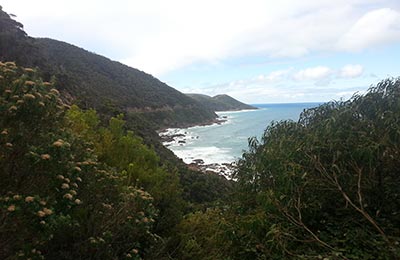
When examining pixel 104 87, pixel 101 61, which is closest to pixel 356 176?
A: pixel 104 87

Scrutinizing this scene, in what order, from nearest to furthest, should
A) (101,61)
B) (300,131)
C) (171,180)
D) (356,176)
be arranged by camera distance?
(356,176) < (300,131) < (171,180) < (101,61)

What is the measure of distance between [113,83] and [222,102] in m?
106

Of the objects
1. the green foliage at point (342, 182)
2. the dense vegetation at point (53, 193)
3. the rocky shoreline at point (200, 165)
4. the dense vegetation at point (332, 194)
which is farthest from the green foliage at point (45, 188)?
the rocky shoreline at point (200, 165)

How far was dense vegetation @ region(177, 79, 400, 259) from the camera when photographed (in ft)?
15.8

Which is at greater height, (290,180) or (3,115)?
(3,115)

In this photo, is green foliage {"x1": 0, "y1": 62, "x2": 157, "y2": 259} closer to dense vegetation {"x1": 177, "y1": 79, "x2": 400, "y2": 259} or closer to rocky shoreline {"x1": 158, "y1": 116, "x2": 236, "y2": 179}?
dense vegetation {"x1": 177, "y1": 79, "x2": 400, "y2": 259}

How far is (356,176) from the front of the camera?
206 inches

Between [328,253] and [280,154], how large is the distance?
202 centimetres

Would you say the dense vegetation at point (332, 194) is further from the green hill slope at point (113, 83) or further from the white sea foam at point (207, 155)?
the white sea foam at point (207, 155)

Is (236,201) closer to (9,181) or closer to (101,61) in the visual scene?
(9,181)

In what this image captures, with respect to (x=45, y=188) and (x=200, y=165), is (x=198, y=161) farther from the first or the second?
(x=45, y=188)

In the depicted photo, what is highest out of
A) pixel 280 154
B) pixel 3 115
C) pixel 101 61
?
pixel 101 61

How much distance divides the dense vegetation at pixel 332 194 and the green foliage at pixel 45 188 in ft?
6.05

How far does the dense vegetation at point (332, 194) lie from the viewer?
190 inches
